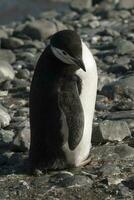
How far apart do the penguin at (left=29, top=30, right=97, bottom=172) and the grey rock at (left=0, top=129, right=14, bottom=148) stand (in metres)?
0.69

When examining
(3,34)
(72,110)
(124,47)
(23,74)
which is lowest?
(72,110)

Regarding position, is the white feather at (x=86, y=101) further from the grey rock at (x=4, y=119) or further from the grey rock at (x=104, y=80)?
the grey rock at (x=104, y=80)

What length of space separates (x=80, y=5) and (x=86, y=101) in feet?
34.6

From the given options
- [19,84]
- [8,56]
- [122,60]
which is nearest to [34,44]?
[8,56]

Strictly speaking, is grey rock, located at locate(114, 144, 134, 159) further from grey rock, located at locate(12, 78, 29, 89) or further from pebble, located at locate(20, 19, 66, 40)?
pebble, located at locate(20, 19, 66, 40)

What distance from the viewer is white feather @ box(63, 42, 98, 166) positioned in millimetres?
4426

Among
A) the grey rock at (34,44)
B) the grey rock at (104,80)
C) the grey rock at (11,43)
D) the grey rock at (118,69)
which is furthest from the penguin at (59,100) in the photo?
the grey rock at (11,43)

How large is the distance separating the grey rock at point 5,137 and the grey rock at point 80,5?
30.2 ft

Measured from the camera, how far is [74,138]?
453cm

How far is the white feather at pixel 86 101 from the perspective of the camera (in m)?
4.43

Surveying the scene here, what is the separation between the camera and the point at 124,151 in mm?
4812

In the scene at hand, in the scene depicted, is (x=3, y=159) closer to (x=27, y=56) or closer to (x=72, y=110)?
(x=72, y=110)

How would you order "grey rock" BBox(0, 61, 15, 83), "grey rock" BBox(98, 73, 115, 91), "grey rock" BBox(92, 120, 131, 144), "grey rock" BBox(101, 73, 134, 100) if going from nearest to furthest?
"grey rock" BBox(92, 120, 131, 144), "grey rock" BBox(101, 73, 134, 100), "grey rock" BBox(98, 73, 115, 91), "grey rock" BBox(0, 61, 15, 83)

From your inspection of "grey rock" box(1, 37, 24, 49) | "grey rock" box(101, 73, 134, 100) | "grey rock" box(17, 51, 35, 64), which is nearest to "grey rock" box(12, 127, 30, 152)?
"grey rock" box(101, 73, 134, 100)
